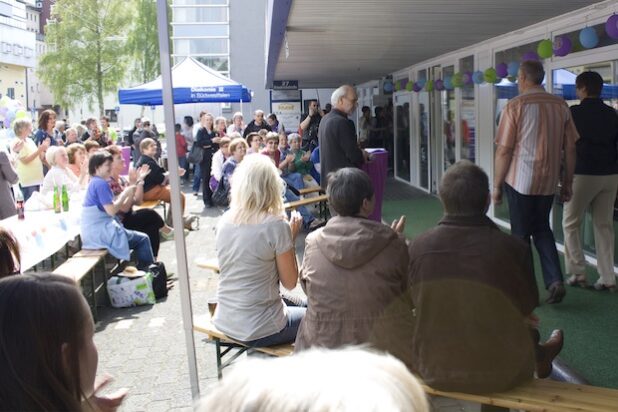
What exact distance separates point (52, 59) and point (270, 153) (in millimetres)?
39489

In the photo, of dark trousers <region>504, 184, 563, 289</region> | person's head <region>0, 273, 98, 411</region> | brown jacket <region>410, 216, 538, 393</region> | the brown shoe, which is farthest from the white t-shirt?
dark trousers <region>504, 184, 563, 289</region>

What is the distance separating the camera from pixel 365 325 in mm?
3133

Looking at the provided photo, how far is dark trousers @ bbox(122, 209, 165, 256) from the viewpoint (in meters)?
8.12

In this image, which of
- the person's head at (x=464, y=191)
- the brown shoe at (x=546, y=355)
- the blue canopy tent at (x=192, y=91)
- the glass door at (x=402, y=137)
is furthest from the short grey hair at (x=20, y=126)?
the glass door at (x=402, y=137)

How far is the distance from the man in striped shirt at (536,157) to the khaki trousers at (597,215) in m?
0.44

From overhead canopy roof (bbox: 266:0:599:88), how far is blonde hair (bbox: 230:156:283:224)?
2.24 metres

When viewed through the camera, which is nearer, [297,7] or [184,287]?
[184,287]

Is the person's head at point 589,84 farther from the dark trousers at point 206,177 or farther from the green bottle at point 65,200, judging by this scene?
the dark trousers at point 206,177

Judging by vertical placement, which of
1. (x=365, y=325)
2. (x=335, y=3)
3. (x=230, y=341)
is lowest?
(x=230, y=341)

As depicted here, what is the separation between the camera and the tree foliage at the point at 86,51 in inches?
1683

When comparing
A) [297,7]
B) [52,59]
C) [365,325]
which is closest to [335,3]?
[297,7]

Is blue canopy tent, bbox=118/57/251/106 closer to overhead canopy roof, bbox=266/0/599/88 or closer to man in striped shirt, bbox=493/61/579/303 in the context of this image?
overhead canopy roof, bbox=266/0/599/88

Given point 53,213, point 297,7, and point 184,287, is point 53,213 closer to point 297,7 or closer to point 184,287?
point 297,7

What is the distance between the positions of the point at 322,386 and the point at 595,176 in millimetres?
5471
